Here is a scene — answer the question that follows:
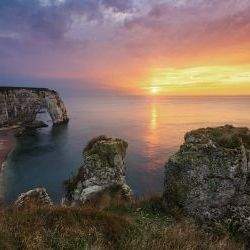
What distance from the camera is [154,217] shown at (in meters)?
13.6

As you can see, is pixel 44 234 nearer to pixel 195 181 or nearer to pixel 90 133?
pixel 195 181

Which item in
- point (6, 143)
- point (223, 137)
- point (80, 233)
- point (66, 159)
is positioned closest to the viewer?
point (80, 233)

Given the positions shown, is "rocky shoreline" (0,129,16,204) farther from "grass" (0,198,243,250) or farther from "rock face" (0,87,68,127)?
"grass" (0,198,243,250)

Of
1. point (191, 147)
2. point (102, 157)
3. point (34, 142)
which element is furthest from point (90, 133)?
point (191, 147)

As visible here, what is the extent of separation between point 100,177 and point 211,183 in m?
11.4

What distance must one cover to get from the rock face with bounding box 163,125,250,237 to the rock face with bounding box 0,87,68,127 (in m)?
99.6

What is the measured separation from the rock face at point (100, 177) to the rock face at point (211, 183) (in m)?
7.65

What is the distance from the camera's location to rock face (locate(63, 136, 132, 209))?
22.1 metres

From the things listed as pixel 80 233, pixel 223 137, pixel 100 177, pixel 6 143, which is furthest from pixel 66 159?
pixel 80 233

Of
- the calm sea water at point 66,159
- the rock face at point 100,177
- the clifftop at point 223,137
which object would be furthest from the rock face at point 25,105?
the clifftop at point 223,137

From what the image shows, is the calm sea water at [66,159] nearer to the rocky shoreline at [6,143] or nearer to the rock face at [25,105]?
the rocky shoreline at [6,143]

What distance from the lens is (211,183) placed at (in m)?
14.3

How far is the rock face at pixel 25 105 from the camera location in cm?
10825

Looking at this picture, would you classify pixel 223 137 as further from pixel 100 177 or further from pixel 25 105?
pixel 25 105
